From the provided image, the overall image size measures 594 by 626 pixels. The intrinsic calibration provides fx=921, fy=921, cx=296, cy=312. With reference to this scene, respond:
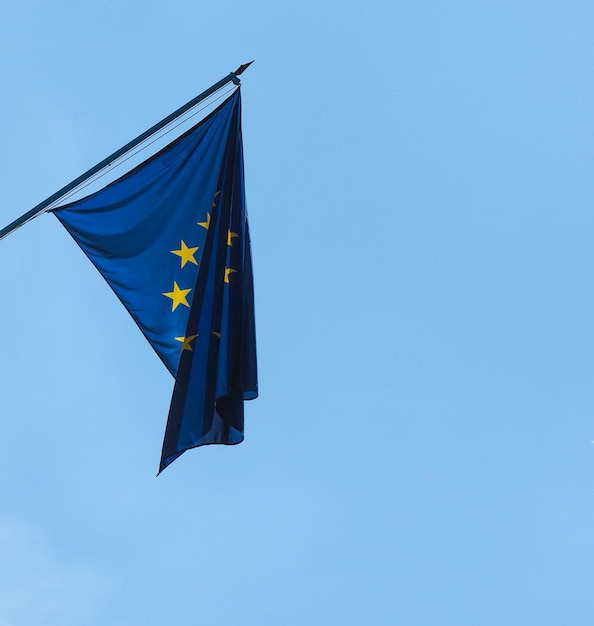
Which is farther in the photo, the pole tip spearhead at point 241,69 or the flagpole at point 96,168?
the pole tip spearhead at point 241,69

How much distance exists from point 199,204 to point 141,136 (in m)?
1.37

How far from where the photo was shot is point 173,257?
14.1 meters

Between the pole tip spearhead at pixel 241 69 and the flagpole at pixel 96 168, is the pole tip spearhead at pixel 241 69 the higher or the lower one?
the higher one

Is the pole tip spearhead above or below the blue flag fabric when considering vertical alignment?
above

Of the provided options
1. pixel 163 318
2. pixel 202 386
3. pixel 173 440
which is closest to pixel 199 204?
pixel 163 318

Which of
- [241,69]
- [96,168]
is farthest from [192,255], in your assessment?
[241,69]

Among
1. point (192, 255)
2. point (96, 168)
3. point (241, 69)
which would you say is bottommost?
point (192, 255)

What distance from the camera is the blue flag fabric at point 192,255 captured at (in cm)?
1330

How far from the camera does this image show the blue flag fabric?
13297 mm

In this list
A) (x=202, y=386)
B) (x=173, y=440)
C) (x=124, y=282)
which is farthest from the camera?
(x=124, y=282)

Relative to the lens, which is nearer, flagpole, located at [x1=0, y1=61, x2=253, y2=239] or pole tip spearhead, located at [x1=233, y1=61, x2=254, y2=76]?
flagpole, located at [x1=0, y1=61, x2=253, y2=239]

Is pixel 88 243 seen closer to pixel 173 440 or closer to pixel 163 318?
pixel 163 318

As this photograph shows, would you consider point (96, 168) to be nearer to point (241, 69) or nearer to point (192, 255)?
point (192, 255)

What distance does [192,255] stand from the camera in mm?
14031
